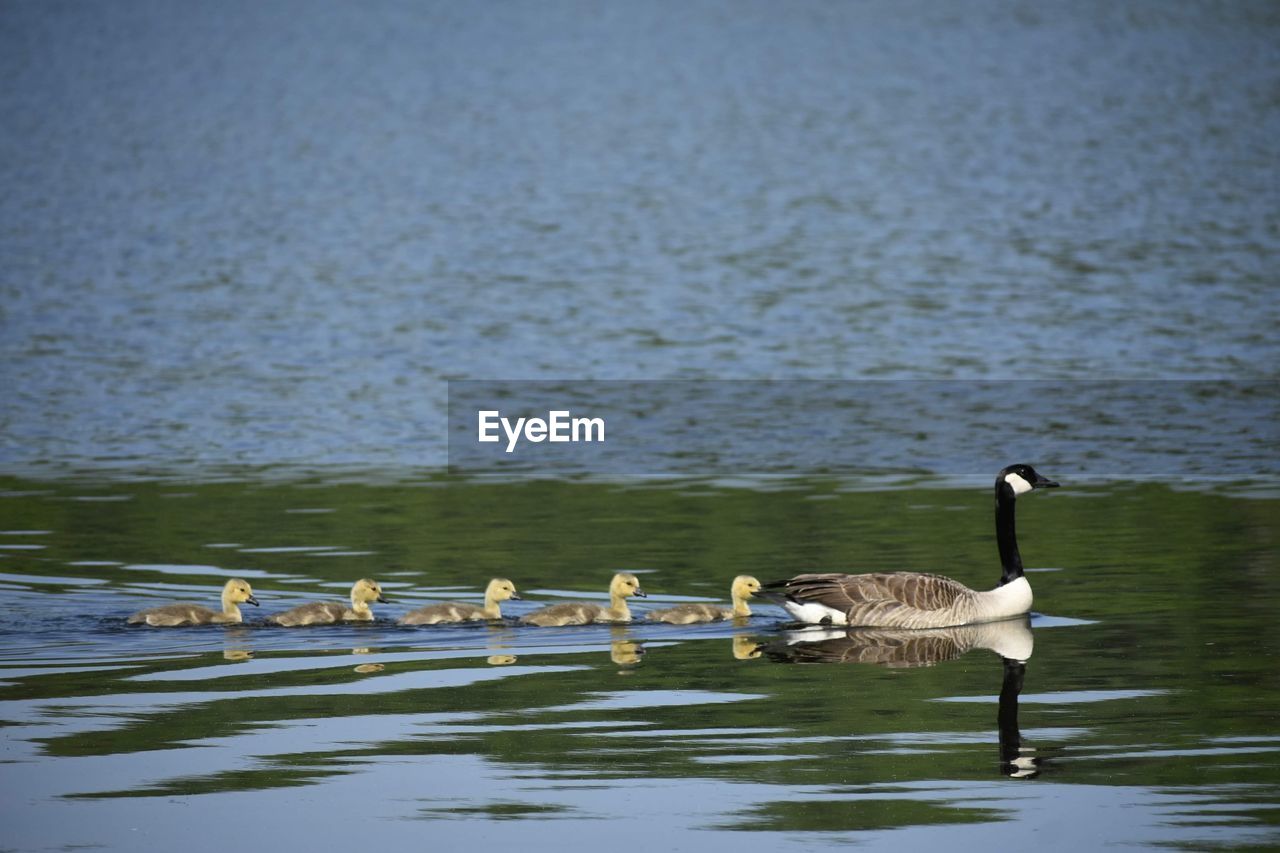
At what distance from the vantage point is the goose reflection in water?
19359 mm

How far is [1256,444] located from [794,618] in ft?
42.7

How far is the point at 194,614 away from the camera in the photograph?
21094 millimetres

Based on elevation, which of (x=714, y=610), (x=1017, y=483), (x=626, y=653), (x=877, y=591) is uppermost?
(x=1017, y=483)

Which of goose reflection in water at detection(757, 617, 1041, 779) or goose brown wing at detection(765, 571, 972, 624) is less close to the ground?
goose brown wing at detection(765, 571, 972, 624)

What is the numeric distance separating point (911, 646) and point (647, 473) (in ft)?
38.2

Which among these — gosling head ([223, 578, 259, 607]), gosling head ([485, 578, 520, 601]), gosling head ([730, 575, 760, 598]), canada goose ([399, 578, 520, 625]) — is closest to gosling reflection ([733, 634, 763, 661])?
gosling head ([730, 575, 760, 598])

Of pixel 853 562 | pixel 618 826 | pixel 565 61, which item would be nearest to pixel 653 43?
pixel 565 61

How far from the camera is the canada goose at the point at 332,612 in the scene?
21.0 m

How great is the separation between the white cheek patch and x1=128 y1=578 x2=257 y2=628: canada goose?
704cm

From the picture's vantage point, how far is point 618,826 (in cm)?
1369

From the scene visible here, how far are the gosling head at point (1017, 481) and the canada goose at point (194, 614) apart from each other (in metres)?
6.94

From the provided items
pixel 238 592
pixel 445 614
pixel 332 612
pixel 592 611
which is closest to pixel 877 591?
pixel 592 611

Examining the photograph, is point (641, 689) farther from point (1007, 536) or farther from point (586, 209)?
point (586, 209)

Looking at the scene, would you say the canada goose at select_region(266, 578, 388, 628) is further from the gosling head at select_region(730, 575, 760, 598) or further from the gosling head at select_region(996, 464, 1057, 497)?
the gosling head at select_region(996, 464, 1057, 497)
